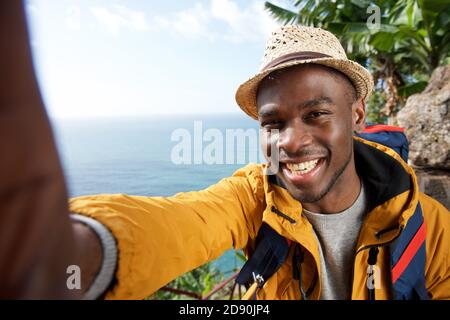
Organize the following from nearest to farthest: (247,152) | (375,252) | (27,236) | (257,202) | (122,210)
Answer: (27,236)
(122,210)
(375,252)
(257,202)
(247,152)

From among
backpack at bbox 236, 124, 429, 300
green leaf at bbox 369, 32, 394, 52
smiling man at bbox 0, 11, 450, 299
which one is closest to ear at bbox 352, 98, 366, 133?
smiling man at bbox 0, 11, 450, 299

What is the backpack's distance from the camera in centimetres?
94

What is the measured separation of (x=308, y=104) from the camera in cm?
94

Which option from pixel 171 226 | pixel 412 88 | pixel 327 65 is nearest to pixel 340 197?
pixel 327 65

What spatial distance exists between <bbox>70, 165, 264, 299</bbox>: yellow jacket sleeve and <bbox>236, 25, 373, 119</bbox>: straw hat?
41 centimetres

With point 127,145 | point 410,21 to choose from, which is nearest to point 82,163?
point 127,145

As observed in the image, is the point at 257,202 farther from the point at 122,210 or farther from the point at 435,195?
the point at 435,195

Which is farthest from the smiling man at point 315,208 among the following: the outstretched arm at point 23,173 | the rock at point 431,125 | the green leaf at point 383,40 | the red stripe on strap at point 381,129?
the green leaf at point 383,40

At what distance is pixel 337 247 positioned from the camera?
3.49 feet

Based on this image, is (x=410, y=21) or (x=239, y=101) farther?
(x=410, y=21)

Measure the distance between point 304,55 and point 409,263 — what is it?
75 cm

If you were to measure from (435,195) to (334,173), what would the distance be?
1.63m

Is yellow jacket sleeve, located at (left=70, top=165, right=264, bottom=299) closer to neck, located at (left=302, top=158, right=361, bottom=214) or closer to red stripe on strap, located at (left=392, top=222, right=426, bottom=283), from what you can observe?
neck, located at (left=302, top=158, right=361, bottom=214)
